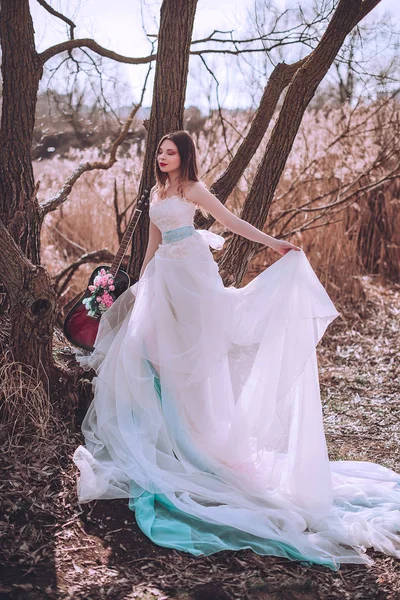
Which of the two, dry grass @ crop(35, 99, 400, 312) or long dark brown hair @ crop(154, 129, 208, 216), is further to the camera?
dry grass @ crop(35, 99, 400, 312)

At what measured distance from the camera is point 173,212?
3863 millimetres

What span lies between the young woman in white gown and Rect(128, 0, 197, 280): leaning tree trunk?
66 cm

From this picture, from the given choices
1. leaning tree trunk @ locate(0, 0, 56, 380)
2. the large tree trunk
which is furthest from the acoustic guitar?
the large tree trunk

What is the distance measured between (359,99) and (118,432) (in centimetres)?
517

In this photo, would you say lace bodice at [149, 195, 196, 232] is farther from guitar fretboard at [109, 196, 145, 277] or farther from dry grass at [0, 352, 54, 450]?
dry grass at [0, 352, 54, 450]

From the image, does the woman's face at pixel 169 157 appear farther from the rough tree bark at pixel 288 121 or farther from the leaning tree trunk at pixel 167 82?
the rough tree bark at pixel 288 121

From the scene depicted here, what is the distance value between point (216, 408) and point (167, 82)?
218cm

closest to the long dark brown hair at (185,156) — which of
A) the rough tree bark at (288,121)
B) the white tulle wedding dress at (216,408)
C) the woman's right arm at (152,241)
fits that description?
the white tulle wedding dress at (216,408)

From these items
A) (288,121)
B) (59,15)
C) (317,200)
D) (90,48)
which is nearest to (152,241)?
(288,121)

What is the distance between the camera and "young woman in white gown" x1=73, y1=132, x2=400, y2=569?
3.38m

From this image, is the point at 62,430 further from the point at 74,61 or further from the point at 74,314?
the point at 74,61

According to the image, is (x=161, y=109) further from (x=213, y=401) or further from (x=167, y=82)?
(x=213, y=401)

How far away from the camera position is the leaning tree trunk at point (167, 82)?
448cm

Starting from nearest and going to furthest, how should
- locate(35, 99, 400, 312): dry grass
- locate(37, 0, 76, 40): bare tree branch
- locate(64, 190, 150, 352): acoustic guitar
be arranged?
1. locate(64, 190, 150, 352): acoustic guitar
2. locate(37, 0, 76, 40): bare tree branch
3. locate(35, 99, 400, 312): dry grass
